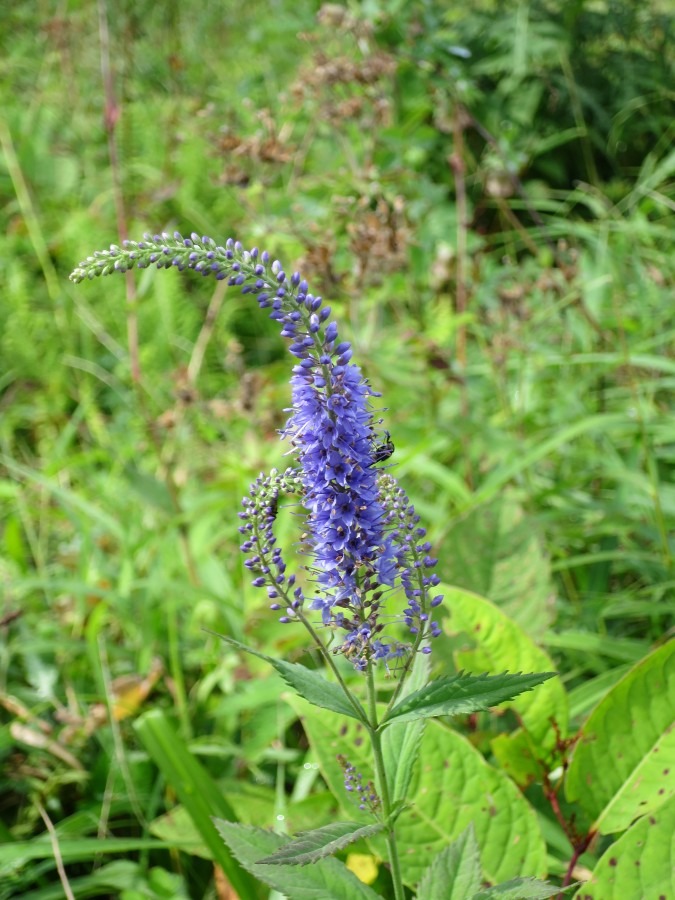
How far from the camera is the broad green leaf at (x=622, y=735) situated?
1.72m

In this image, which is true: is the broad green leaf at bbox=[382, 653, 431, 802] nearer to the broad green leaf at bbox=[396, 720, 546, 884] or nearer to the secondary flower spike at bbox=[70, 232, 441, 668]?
the secondary flower spike at bbox=[70, 232, 441, 668]

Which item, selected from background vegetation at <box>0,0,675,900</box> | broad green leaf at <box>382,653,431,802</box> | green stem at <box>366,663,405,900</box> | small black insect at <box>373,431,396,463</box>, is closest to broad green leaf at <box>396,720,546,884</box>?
background vegetation at <box>0,0,675,900</box>

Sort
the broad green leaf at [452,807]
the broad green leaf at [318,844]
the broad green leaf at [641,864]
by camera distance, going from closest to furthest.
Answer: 1. the broad green leaf at [318,844]
2. the broad green leaf at [641,864]
3. the broad green leaf at [452,807]

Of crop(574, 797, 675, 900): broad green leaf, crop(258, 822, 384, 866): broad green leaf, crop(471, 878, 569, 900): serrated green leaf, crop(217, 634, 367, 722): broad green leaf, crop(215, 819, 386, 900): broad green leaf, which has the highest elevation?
crop(217, 634, 367, 722): broad green leaf

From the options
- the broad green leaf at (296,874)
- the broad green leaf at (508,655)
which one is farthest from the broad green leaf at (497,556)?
the broad green leaf at (296,874)

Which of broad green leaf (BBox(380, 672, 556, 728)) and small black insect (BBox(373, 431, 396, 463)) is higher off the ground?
small black insect (BBox(373, 431, 396, 463))

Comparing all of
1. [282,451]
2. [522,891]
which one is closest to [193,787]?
[522,891]

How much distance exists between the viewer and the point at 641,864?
4.73 feet

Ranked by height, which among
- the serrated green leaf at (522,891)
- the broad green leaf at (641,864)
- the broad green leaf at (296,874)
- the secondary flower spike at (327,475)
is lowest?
the broad green leaf at (641,864)

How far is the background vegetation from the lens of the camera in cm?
227

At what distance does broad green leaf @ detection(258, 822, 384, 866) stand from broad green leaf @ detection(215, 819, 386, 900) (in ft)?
0.68

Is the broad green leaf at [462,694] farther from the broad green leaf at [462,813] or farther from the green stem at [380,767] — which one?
the broad green leaf at [462,813]

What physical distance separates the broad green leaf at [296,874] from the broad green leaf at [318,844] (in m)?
0.21

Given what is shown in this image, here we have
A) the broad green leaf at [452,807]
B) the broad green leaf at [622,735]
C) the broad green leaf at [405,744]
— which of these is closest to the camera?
the broad green leaf at [405,744]
